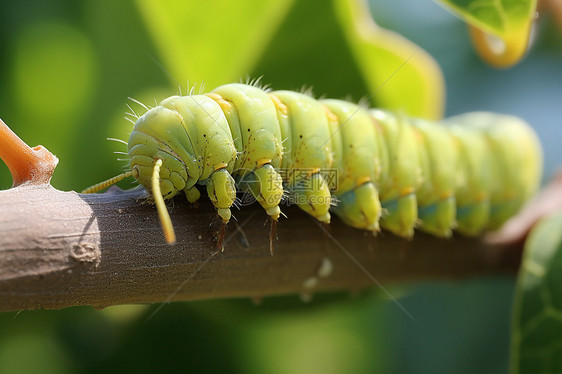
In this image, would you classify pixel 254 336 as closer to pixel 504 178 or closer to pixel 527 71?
pixel 504 178

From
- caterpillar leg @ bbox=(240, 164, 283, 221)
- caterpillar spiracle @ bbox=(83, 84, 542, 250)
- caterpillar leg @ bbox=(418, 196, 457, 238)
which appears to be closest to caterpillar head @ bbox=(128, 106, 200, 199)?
caterpillar spiracle @ bbox=(83, 84, 542, 250)

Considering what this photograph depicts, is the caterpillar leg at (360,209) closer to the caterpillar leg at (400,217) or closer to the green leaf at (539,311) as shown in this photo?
the caterpillar leg at (400,217)

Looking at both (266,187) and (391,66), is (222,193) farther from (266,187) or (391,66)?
(391,66)

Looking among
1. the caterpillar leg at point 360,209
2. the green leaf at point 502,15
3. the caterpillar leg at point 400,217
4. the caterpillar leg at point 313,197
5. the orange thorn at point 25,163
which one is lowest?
the caterpillar leg at point 400,217

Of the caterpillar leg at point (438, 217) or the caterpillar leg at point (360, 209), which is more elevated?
the caterpillar leg at point (360, 209)

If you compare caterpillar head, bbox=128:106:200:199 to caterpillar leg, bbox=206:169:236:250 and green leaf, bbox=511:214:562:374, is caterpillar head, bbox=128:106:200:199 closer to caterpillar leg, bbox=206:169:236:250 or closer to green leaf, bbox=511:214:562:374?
caterpillar leg, bbox=206:169:236:250

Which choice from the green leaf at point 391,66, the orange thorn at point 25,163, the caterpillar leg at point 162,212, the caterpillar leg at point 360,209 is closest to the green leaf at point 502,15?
the caterpillar leg at point 360,209

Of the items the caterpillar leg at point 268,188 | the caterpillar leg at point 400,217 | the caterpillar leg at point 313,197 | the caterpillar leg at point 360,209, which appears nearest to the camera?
the caterpillar leg at point 268,188
